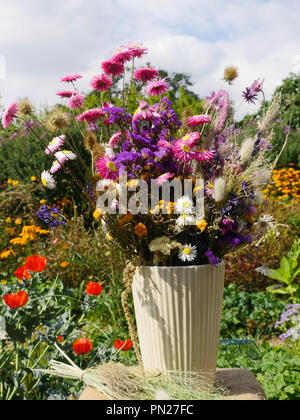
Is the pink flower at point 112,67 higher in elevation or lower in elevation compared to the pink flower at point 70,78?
higher

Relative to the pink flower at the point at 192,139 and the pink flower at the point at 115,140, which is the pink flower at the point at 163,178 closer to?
the pink flower at the point at 192,139

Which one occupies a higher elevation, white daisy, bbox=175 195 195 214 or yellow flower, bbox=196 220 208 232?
white daisy, bbox=175 195 195 214

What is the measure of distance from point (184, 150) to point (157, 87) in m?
0.37

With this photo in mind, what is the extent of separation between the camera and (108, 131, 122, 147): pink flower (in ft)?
6.35

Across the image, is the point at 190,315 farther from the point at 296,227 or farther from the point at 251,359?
the point at 296,227

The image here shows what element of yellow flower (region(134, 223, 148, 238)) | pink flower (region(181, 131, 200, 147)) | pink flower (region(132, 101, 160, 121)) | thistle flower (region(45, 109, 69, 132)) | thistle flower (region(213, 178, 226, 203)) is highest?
pink flower (region(132, 101, 160, 121))

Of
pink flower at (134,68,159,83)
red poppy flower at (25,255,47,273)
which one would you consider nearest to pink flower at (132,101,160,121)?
pink flower at (134,68,159,83)

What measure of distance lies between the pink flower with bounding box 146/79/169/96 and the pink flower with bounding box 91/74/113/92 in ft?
0.67

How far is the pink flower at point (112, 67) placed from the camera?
6.43ft

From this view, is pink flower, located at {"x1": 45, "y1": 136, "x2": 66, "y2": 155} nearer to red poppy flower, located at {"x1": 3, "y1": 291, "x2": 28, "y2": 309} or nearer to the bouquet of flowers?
the bouquet of flowers

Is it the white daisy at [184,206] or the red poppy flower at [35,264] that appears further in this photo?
the red poppy flower at [35,264]

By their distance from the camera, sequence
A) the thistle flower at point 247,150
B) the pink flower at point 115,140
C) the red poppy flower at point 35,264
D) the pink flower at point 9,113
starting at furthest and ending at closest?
the red poppy flower at point 35,264, the pink flower at point 9,113, the pink flower at point 115,140, the thistle flower at point 247,150

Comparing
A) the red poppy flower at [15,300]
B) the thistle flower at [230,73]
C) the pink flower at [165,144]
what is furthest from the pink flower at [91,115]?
the red poppy flower at [15,300]

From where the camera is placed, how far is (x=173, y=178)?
1.82 m
